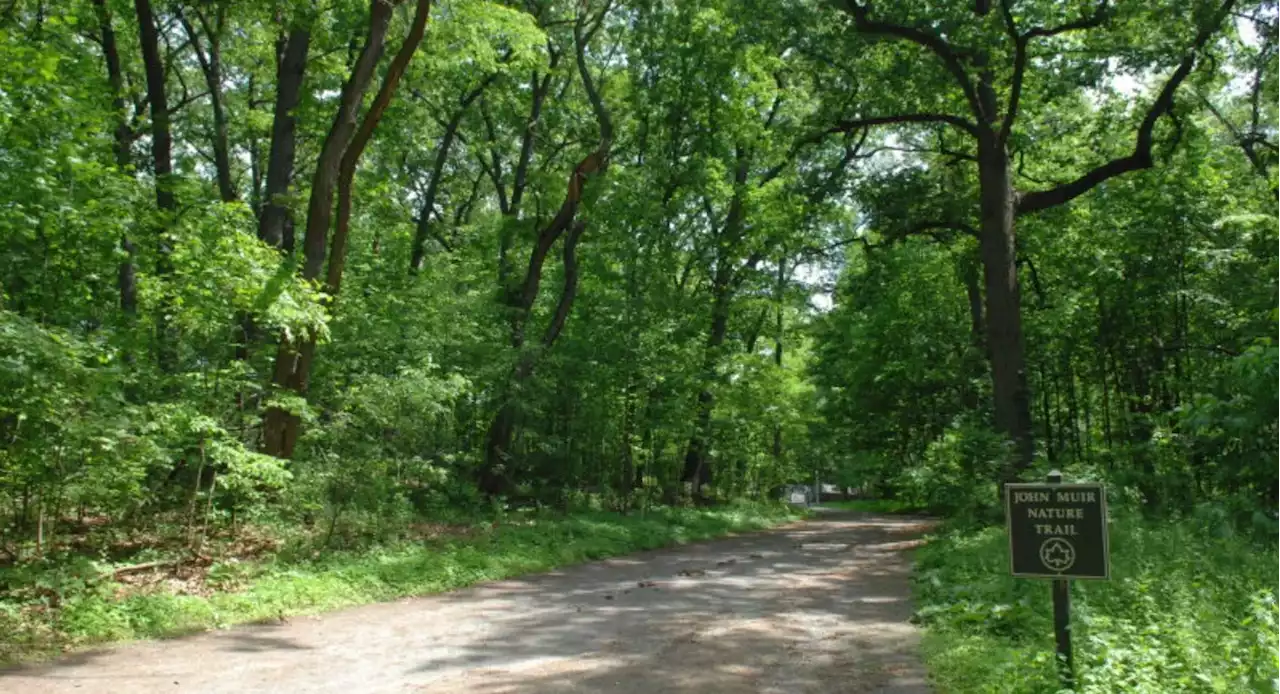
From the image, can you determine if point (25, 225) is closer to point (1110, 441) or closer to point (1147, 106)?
point (1147, 106)

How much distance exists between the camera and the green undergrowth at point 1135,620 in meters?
5.09

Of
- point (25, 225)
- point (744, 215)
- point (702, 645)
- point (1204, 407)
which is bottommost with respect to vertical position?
point (702, 645)

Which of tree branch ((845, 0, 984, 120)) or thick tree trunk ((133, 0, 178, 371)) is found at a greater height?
tree branch ((845, 0, 984, 120))

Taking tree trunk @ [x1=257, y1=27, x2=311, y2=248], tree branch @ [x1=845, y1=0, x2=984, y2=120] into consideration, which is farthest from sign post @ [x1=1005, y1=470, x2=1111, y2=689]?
tree trunk @ [x1=257, y1=27, x2=311, y2=248]

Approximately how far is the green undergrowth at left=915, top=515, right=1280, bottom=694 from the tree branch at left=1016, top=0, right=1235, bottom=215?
8069mm

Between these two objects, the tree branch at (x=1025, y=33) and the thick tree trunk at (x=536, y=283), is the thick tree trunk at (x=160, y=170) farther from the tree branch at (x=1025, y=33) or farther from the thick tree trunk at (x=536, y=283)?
the tree branch at (x=1025, y=33)

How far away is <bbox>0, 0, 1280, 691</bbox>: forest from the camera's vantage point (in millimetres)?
8484

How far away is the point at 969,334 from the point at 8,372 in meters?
24.5

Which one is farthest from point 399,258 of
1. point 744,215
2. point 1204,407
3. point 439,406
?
point 1204,407

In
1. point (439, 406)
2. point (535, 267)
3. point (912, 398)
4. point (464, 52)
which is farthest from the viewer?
point (912, 398)

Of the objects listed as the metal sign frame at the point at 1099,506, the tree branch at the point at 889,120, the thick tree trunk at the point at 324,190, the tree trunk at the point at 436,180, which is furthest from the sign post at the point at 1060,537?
the tree trunk at the point at 436,180

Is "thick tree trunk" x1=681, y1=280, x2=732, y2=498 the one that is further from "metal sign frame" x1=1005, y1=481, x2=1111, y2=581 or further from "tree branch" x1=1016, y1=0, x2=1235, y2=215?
"metal sign frame" x1=1005, y1=481, x2=1111, y2=581

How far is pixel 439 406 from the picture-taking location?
1351cm

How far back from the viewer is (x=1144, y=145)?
1591 centimetres
